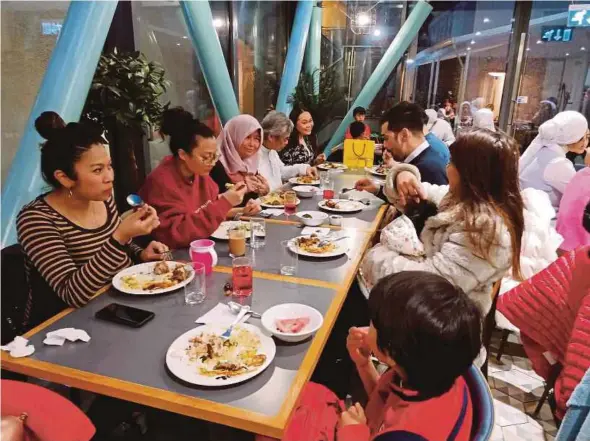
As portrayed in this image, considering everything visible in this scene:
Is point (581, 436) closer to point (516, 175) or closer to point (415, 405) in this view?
point (415, 405)

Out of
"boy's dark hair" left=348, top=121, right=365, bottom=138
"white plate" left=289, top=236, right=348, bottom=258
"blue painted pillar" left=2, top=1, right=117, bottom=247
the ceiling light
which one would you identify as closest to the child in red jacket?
"white plate" left=289, top=236, right=348, bottom=258

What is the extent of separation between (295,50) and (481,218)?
4.80 meters

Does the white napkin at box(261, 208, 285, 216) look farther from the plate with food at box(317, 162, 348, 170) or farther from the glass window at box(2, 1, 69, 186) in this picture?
the plate with food at box(317, 162, 348, 170)

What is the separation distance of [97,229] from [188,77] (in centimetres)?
296

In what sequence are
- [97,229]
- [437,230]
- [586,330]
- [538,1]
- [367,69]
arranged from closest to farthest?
1. [586,330]
2. [97,229]
3. [437,230]
4. [538,1]
5. [367,69]

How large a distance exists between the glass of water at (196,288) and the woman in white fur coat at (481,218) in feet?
2.49

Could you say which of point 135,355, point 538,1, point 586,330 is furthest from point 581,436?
point 538,1

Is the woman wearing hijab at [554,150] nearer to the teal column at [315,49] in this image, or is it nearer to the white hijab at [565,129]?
the white hijab at [565,129]

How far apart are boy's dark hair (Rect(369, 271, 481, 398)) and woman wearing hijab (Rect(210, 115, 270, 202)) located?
1.99 metres

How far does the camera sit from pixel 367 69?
20.7 ft

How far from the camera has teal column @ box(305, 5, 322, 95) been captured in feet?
19.5

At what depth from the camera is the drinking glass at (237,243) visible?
180 cm

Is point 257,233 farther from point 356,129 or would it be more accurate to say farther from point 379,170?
point 356,129

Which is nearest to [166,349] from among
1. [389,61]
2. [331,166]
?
[331,166]
